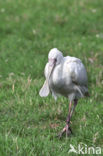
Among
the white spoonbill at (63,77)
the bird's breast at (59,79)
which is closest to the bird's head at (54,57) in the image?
the white spoonbill at (63,77)

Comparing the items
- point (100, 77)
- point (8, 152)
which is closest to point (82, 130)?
point (8, 152)

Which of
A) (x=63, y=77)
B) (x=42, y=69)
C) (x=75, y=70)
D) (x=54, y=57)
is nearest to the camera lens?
(x=54, y=57)

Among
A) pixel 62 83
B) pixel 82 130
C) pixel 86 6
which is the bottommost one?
pixel 82 130

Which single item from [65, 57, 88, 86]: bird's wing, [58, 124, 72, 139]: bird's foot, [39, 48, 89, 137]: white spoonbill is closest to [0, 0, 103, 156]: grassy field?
[58, 124, 72, 139]: bird's foot

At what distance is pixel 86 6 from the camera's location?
12141mm

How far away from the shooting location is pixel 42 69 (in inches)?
309

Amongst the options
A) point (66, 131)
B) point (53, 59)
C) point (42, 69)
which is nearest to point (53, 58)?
point (53, 59)

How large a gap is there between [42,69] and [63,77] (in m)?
2.40

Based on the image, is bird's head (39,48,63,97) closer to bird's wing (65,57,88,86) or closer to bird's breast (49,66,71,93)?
bird's breast (49,66,71,93)

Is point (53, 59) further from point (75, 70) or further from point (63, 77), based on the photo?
point (75, 70)

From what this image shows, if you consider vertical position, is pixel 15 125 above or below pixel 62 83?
below

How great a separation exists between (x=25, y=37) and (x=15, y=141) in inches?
225

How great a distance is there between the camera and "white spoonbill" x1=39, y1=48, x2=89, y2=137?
5.41 m

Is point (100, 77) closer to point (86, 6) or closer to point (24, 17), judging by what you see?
point (24, 17)
